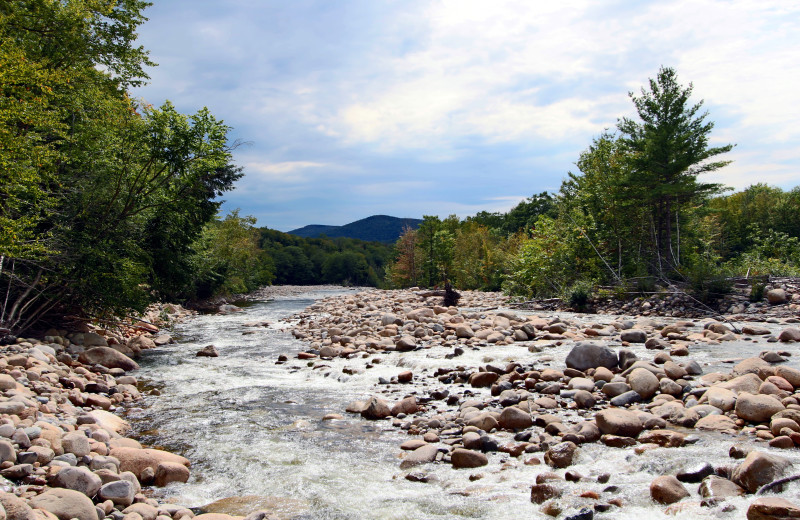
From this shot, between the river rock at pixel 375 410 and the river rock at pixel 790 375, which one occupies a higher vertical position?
the river rock at pixel 790 375

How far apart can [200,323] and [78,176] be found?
10.7 meters

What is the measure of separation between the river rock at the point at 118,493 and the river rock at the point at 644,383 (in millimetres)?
5795

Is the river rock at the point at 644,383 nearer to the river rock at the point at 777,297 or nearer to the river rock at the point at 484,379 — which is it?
the river rock at the point at 484,379

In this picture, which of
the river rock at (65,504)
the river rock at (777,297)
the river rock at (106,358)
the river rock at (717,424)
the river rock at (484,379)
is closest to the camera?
the river rock at (65,504)

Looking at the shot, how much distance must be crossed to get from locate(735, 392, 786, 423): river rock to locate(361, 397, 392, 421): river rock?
13.5ft

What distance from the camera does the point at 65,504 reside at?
3332 millimetres

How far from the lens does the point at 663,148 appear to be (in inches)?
716

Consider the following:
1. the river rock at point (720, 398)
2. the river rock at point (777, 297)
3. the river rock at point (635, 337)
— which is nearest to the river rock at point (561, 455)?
the river rock at point (720, 398)

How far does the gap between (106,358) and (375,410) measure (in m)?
6.82

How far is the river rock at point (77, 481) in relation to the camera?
3.77 metres

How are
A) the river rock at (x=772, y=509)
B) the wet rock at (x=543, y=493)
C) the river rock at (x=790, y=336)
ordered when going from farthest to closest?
the river rock at (x=790, y=336) → the wet rock at (x=543, y=493) → the river rock at (x=772, y=509)

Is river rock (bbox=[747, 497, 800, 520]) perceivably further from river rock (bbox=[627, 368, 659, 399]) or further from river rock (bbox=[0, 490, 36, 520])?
river rock (bbox=[0, 490, 36, 520])

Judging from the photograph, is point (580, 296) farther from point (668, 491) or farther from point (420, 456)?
point (668, 491)

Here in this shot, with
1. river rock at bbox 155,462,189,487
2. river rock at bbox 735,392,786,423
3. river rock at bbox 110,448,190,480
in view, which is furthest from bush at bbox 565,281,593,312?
river rock at bbox 155,462,189,487
